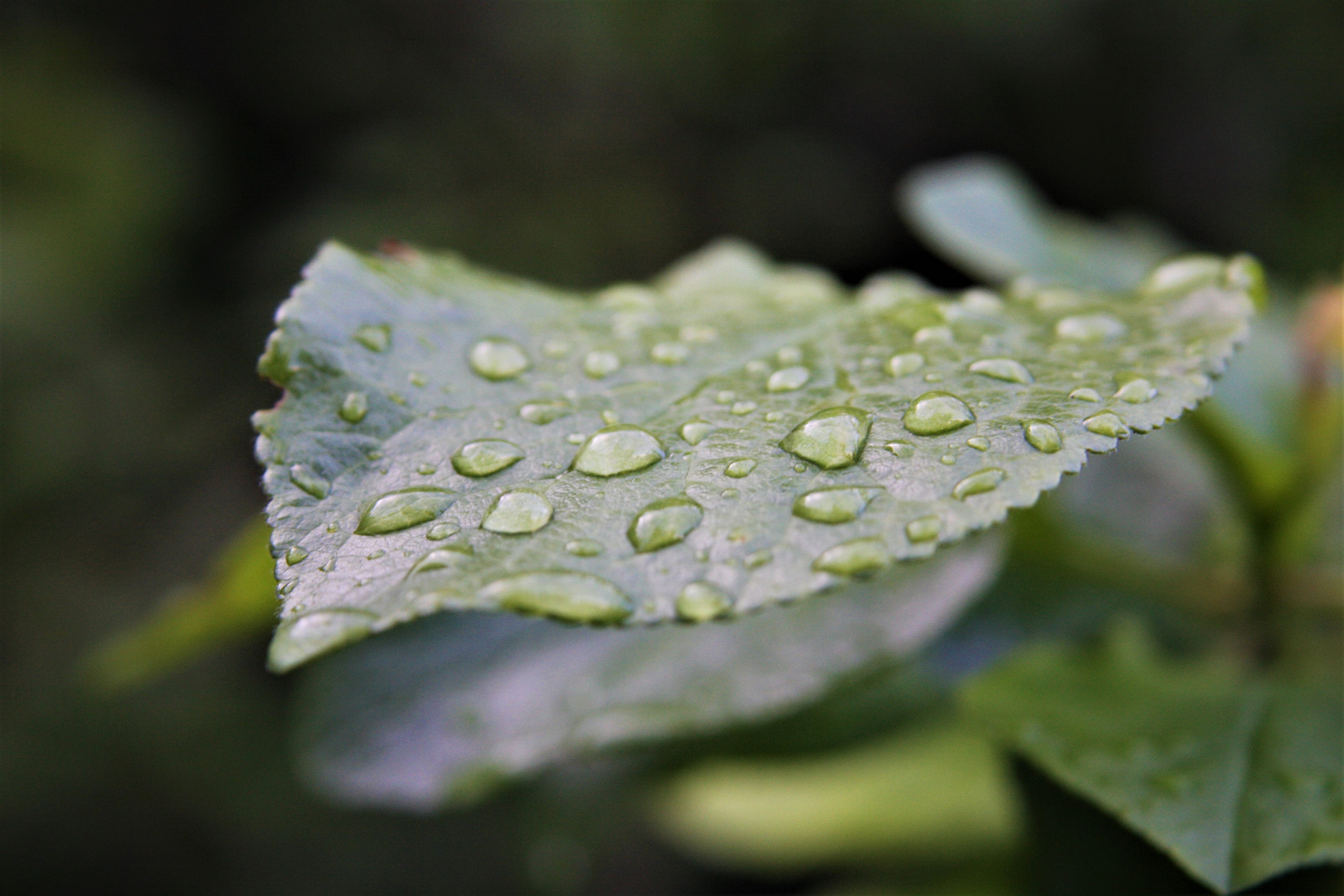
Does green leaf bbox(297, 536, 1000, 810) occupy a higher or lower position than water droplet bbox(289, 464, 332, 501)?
lower

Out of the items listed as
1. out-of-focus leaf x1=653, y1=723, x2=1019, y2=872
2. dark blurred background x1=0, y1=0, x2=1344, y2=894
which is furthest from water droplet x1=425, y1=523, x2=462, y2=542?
dark blurred background x1=0, y1=0, x2=1344, y2=894

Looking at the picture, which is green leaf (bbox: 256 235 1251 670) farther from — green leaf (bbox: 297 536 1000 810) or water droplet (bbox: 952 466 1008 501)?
green leaf (bbox: 297 536 1000 810)

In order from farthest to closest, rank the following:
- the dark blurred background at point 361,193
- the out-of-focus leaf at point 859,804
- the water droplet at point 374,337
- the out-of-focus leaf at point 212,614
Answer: the dark blurred background at point 361,193 < the out-of-focus leaf at point 859,804 < the out-of-focus leaf at point 212,614 < the water droplet at point 374,337

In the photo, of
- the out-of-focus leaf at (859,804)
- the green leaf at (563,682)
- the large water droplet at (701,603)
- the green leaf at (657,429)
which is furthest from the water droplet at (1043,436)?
the out-of-focus leaf at (859,804)

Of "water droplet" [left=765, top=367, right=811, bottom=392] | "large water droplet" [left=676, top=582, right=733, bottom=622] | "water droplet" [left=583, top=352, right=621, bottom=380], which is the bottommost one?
"large water droplet" [left=676, top=582, right=733, bottom=622]

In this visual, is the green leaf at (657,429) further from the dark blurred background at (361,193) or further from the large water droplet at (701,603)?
the dark blurred background at (361,193)

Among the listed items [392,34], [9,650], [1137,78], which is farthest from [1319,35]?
[9,650]

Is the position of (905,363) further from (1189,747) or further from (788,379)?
(1189,747)

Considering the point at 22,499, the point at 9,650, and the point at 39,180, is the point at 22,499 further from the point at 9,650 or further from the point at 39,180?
the point at 39,180
